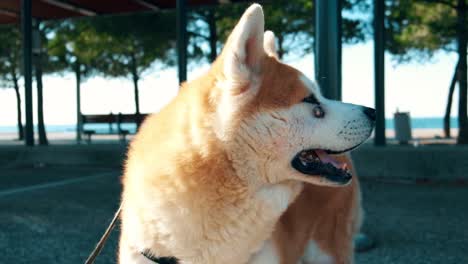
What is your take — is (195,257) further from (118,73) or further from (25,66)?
(118,73)

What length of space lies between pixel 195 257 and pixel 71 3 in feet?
31.7

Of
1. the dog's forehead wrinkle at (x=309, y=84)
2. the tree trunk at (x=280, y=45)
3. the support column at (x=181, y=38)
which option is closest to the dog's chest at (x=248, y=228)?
the dog's forehead wrinkle at (x=309, y=84)

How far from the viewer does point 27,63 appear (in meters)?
9.67

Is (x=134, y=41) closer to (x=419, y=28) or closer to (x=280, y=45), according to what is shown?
(x=280, y=45)

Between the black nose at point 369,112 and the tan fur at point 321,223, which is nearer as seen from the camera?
the black nose at point 369,112

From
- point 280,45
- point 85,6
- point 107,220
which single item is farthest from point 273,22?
point 107,220

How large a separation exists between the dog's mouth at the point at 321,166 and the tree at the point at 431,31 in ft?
36.0

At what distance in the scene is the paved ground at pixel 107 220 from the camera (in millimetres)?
3938

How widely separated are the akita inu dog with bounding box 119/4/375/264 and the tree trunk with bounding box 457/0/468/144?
1106 centimetres

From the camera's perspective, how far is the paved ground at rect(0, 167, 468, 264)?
394 cm

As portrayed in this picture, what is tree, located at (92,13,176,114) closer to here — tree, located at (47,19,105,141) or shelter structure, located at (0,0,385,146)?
tree, located at (47,19,105,141)

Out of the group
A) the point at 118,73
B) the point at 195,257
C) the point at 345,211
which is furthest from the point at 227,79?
the point at 118,73

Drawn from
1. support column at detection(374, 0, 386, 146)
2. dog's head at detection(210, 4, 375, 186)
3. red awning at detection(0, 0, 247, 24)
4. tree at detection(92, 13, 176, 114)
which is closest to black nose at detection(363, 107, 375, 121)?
dog's head at detection(210, 4, 375, 186)

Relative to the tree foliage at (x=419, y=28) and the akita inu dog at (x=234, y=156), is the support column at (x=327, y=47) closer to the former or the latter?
the akita inu dog at (x=234, y=156)
